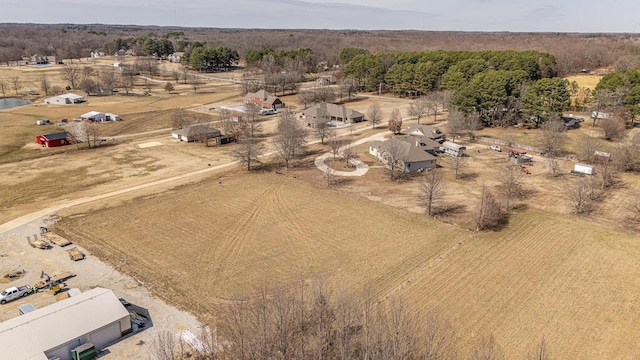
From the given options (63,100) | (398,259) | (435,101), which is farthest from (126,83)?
(398,259)

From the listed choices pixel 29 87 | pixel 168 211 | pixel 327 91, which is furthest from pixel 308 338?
pixel 29 87

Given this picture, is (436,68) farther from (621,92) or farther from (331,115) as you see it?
(621,92)

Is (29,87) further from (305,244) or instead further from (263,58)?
(305,244)

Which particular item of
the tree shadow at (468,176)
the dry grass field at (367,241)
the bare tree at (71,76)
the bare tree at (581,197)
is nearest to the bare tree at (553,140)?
the dry grass field at (367,241)

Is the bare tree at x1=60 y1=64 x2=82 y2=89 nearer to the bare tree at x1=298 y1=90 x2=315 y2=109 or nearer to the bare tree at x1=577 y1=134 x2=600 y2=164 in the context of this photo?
the bare tree at x1=298 y1=90 x2=315 y2=109

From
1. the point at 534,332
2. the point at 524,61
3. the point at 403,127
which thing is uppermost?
the point at 524,61

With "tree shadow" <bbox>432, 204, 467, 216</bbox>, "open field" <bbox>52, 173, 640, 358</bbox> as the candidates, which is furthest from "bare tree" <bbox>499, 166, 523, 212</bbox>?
"tree shadow" <bbox>432, 204, 467, 216</bbox>

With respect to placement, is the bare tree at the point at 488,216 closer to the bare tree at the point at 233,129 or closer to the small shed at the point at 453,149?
the small shed at the point at 453,149

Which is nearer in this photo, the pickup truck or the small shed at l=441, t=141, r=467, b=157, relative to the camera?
the pickup truck
